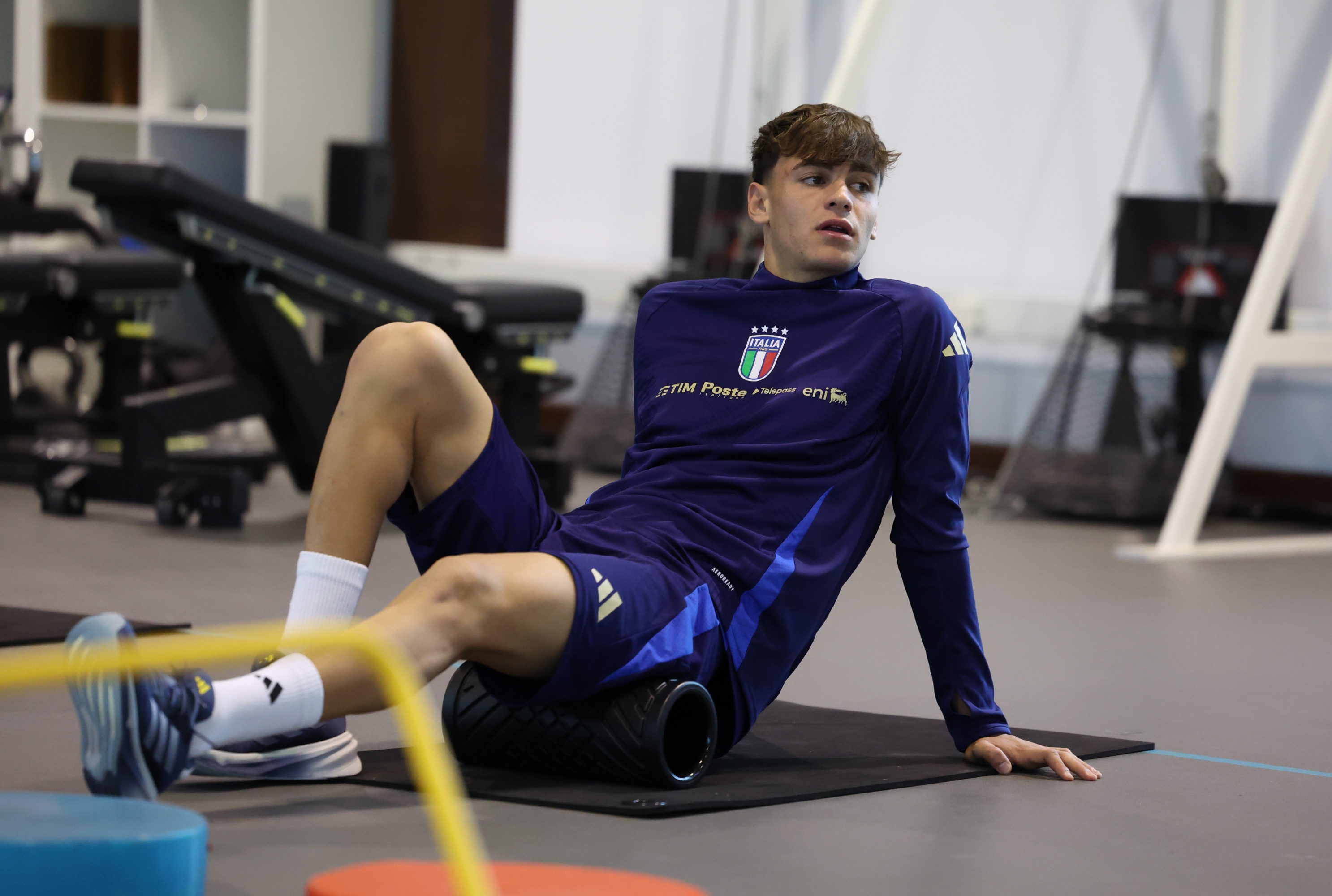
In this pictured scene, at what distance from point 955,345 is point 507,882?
3.18 feet

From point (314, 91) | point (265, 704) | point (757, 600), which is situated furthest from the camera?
point (314, 91)

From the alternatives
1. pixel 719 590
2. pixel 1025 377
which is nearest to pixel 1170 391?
pixel 1025 377

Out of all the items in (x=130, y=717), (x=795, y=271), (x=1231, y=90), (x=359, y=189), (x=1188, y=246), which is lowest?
(x=130, y=717)

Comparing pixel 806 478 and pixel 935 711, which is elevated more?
pixel 806 478

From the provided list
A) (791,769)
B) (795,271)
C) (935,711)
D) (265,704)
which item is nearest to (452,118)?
(935,711)

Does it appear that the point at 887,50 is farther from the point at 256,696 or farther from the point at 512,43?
the point at 256,696

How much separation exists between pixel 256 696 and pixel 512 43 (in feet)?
18.4

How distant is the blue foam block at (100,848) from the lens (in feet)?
4.60

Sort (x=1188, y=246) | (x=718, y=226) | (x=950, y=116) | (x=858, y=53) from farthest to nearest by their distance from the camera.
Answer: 1. (x=718, y=226)
2. (x=950, y=116)
3. (x=858, y=53)
4. (x=1188, y=246)

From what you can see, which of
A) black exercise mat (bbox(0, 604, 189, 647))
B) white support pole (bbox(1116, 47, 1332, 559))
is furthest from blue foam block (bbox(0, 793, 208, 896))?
white support pole (bbox(1116, 47, 1332, 559))

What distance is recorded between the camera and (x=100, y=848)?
55.8 inches

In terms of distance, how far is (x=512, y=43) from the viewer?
6.96 m

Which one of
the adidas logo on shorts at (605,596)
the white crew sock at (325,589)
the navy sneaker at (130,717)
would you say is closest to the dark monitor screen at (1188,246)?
the adidas logo on shorts at (605,596)

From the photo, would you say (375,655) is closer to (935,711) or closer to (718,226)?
(935,711)
